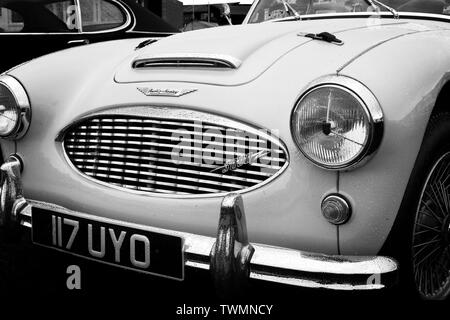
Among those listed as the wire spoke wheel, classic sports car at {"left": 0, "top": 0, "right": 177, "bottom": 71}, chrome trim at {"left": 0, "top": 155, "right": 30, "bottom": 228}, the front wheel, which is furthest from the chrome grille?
classic sports car at {"left": 0, "top": 0, "right": 177, "bottom": 71}

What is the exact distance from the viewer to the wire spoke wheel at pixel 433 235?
6.29ft

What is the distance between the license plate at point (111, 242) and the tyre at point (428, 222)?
2.29 ft

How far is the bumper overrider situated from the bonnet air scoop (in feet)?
1.81

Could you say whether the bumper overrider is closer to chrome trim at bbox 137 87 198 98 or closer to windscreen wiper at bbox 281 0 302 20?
chrome trim at bbox 137 87 198 98

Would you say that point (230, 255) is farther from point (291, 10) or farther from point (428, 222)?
point (291, 10)

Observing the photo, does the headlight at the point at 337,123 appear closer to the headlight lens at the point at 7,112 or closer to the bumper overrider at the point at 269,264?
the bumper overrider at the point at 269,264

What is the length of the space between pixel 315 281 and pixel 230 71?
80 centimetres

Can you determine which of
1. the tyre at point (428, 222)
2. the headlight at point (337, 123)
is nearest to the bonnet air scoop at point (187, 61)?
the headlight at point (337, 123)

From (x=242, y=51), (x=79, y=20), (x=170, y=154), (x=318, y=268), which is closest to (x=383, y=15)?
(x=242, y=51)

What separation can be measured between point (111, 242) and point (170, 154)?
36cm

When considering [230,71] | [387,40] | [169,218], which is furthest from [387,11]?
[169,218]

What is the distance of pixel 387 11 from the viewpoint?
279 centimetres

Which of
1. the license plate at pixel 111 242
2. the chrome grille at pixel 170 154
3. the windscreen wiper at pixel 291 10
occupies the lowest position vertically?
the license plate at pixel 111 242
